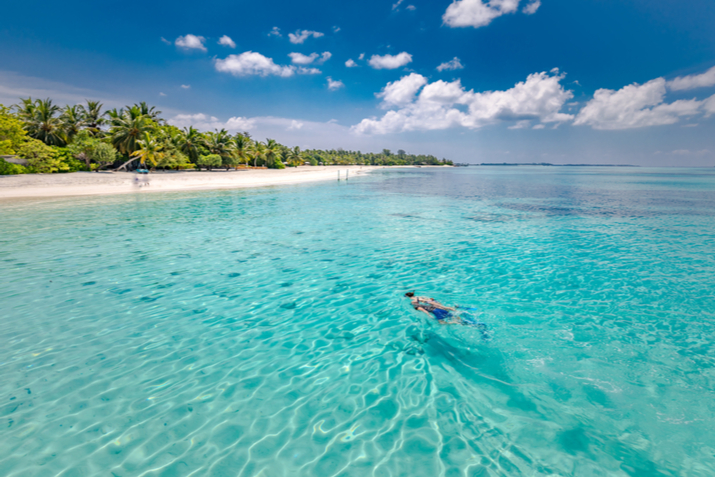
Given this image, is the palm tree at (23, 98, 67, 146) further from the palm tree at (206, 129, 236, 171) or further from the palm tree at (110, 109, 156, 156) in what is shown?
the palm tree at (206, 129, 236, 171)

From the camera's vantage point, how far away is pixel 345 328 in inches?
294

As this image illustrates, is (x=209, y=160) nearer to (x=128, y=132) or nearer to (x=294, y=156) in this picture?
(x=128, y=132)

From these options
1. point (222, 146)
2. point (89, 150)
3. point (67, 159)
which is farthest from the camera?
point (222, 146)

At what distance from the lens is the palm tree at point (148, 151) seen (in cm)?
5397

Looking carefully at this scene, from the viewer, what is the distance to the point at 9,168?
127ft

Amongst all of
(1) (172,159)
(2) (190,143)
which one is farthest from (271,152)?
(1) (172,159)

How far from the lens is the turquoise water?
13.7ft

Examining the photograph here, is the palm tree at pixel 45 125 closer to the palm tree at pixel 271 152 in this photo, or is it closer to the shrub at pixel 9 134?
the shrub at pixel 9 134

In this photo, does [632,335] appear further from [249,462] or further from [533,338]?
[249,462]

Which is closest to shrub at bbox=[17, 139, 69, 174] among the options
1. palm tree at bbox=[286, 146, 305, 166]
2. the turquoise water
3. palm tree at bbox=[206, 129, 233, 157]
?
palm tree at bbox=[206, 129, 233, 157]

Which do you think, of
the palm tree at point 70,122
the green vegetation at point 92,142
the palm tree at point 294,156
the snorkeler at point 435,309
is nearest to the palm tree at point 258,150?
the green vegetation at point 92,142

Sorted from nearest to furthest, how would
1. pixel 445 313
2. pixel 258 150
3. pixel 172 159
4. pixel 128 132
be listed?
pixel 445 313 → pixel 128 132 → pixel 172 159 → pixel 258 150

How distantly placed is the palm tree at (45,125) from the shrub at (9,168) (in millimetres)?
15249

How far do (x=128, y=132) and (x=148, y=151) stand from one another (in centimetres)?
646
